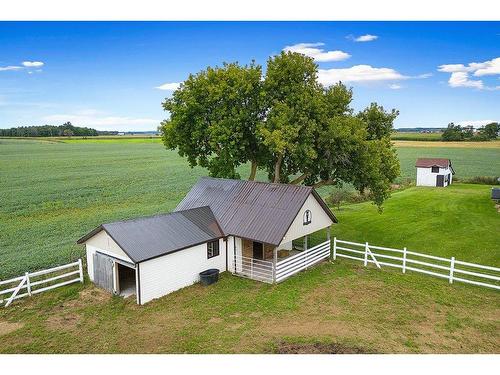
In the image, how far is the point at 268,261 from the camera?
1769 cm

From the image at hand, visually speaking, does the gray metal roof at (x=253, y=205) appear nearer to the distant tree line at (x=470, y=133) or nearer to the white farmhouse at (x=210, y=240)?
the white farmhouse at (x=210, y=240)

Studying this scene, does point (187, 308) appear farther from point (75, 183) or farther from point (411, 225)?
point (75, 183)

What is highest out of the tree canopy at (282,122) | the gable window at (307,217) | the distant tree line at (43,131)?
the distant tree line at (43,131)

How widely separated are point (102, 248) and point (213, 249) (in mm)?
4932

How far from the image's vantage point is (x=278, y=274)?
16688 mm

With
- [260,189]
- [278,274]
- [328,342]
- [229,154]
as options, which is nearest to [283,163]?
[229,154]

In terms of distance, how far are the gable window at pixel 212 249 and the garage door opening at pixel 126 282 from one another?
12.1ft

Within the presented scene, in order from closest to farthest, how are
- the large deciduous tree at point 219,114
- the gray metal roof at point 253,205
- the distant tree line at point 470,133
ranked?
the gray metal roof at point 253,205 < the large deciduous tree at point 219,114 < the distant tree line at point 470,133

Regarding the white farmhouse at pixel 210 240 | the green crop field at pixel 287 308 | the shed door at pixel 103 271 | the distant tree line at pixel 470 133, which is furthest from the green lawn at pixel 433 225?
the distant tree line at pixel 470 133

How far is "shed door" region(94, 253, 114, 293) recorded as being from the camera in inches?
610

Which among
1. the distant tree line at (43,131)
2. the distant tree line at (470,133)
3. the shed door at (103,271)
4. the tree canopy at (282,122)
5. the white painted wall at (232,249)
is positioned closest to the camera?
the shed door at (103,271)

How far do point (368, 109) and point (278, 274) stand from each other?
1391 centimetres

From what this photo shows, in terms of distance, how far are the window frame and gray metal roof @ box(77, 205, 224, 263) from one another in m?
0.44

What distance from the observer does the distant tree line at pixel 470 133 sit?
10481 cm
